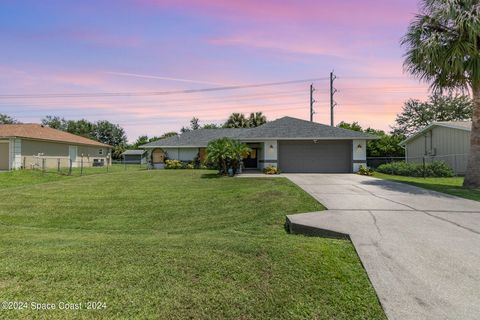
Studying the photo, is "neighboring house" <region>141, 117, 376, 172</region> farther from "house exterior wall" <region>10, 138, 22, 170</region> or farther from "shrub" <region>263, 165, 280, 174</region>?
"house exterior wall" <region>10, 138, 22, 170</region>

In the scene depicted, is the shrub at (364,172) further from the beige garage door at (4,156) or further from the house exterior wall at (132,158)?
the house exterior wall at (132,158)

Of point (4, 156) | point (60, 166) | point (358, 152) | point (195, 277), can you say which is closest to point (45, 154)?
point (60, 166)

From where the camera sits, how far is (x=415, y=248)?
174 inches

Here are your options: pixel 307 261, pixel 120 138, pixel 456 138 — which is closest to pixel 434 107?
pixel 456 138

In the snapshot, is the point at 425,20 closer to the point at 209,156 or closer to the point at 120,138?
the point at 209,156

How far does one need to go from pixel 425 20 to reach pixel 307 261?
14.0 m

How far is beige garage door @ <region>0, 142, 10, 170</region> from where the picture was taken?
23475 mm

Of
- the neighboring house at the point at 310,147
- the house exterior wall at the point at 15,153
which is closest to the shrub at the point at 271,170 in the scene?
the neighboring house at the point at 310,147

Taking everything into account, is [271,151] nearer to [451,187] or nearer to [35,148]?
[451,187]

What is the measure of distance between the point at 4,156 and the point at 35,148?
219 cm

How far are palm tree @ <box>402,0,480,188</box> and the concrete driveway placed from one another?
6.64 m

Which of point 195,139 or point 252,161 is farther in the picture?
point 195,139

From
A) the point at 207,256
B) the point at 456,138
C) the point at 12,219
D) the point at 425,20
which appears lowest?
the point at 12,219

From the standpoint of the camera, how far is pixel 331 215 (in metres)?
6.49
